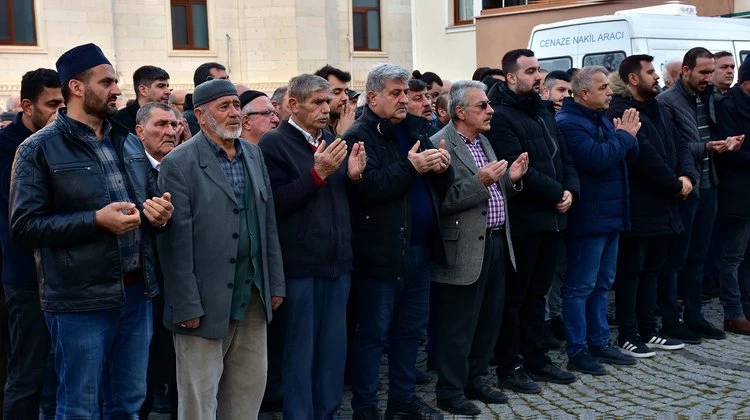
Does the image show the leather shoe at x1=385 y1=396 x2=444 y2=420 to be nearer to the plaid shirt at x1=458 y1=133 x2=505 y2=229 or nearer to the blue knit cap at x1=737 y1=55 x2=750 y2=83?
the plaid shirt at x1=458 y1=133 x2=505 y2=229

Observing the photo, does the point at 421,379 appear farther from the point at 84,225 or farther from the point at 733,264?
the point at 84,225

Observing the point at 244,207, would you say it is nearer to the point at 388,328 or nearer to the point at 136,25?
the point at 388,328

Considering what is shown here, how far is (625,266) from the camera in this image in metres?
7.42

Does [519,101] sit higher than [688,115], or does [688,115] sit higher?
[519,101]

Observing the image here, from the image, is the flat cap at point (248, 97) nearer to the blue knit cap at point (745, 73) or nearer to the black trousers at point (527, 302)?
the black trousers at point (527, 302)

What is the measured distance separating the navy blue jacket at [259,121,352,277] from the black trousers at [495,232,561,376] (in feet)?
5.47

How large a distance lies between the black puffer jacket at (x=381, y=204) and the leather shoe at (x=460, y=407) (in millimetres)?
1034

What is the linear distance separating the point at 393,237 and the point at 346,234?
37 cm

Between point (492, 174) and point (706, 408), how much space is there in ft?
6.83

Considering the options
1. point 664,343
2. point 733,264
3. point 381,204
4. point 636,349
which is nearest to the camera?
point 381,204

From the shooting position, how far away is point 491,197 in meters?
6.30

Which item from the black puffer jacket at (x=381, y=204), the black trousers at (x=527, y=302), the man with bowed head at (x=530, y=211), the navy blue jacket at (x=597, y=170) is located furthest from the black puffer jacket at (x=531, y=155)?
the black puffer jacket at (x=381, y=204)

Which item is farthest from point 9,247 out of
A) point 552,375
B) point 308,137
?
point 552,375

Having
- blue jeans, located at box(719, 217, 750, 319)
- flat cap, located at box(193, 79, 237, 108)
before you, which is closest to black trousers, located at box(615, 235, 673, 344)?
blue jeans, located at box(719, 217, 750, 319)
